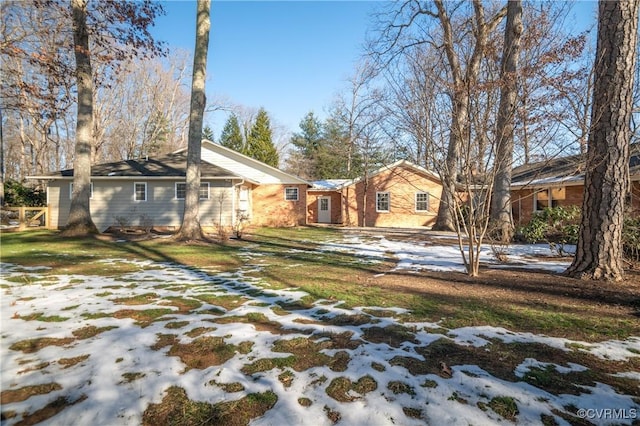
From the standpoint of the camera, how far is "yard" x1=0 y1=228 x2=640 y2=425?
2172mm

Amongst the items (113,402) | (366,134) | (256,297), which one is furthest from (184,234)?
(366,134)

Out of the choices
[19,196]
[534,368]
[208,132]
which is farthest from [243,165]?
[208,132]

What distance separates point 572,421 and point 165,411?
8.44 ft

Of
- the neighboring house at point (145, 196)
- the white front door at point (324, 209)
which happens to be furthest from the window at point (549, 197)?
the neighboring house at point (145, 196)

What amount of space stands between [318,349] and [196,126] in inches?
397

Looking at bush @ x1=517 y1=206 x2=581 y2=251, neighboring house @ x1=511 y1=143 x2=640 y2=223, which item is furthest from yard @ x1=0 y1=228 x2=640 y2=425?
neighboring house @ x1=511 y1=143 x2=640 y2=223

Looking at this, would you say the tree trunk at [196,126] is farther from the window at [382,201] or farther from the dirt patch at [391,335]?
the window at [382,201]

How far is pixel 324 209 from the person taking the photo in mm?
24453

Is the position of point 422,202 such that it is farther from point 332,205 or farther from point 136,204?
point 136,204

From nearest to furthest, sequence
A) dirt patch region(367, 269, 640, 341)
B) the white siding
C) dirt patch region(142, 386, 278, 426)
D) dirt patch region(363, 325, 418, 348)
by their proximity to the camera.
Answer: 1. dirt patch region(142, 386, 278, 426)
2. dirt patch region(363, 325, 418, 348)
3. dirt patch region(367, 269, 640, 341)
4. the white siding

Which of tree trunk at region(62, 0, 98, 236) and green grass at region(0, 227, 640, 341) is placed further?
tree trunk at region(62, 0, 98, 236)

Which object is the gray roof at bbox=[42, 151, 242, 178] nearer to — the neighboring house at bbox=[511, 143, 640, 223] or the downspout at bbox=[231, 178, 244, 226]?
the downspout at bbox=[231, 178, 244, 226]

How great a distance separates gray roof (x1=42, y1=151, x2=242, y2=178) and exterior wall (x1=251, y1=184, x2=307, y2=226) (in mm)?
3915

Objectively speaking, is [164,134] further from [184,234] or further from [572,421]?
[572,421]
